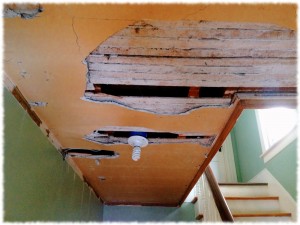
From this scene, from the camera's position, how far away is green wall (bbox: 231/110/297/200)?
3.12 meters

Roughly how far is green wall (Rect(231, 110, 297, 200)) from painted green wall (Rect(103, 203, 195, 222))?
128 centimetres

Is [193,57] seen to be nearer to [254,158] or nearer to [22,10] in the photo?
A: [22,10]

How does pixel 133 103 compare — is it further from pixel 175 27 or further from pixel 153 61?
pixel 175 27

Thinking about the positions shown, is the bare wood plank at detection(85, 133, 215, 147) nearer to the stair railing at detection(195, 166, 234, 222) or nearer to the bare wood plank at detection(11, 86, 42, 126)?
the bare wood plank at detection(11, 86, 42, 126)

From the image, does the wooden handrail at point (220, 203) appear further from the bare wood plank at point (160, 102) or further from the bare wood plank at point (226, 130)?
the bare wood plank at point (160, 102)

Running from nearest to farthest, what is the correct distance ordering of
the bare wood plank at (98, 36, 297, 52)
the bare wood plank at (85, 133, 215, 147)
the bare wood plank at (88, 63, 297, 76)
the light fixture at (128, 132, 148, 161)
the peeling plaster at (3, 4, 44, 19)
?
the peeling plaster at (3, 4, 44, 19)
the bare wood plank at (98, 36, 297, 52)
the bare wood plank at (88, 63, 297, 76)
the light fixture at (128, 132, 148, 161)
the bare wood plank at (85, 133, 215, 147)

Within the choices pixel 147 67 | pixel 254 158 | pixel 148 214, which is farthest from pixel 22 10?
pixel 254 158

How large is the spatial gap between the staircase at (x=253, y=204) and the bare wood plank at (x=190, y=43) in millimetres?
2423

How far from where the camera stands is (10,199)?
131 centimetres

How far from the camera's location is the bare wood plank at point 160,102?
1.36 meters

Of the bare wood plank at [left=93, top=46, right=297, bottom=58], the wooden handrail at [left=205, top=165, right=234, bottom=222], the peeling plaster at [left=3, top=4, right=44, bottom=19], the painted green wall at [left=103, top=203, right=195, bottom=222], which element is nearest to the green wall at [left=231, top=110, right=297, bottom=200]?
the wooden handrail at [left=205, top=165, right=234, bottom=222]

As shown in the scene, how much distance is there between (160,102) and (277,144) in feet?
8.83

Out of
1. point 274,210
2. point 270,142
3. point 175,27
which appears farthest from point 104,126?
point 270,142

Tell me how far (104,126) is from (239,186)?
2.83 meters
